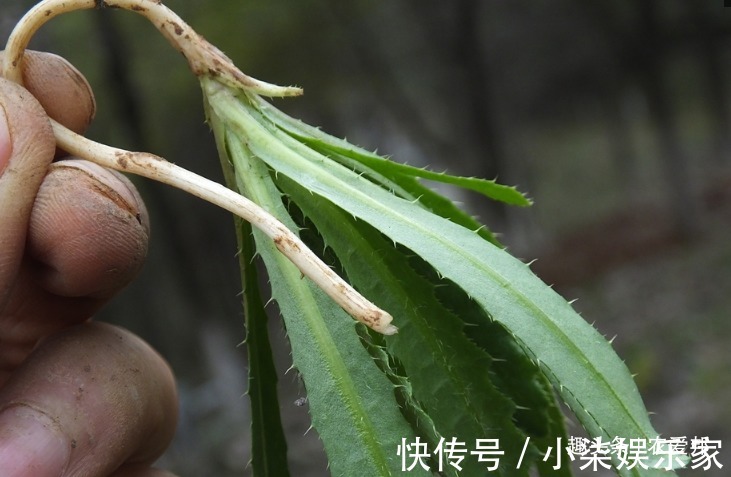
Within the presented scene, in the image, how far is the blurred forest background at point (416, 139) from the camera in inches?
234

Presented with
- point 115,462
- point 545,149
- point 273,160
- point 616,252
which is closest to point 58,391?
point 115,462

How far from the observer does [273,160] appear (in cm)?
130

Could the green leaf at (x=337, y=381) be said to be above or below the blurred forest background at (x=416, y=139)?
below

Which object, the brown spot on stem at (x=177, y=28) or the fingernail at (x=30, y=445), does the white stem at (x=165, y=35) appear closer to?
the brown spot on stem at (x=177, y=28)

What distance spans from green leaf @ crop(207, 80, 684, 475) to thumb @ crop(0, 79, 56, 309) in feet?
1.10

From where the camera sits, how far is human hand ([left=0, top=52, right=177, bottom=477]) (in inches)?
48.2

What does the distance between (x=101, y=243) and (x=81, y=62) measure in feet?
17.4

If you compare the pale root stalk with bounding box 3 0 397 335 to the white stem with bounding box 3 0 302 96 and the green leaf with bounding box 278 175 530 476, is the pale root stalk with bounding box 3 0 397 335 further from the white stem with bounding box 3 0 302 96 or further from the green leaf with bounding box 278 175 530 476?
the green leaf with bounding box 278 175 530 476

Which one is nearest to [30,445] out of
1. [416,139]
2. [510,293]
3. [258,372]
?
[258,372]

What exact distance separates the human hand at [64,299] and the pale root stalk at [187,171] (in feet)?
0.15

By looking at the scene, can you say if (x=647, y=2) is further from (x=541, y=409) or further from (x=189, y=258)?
(x=541, y=409)

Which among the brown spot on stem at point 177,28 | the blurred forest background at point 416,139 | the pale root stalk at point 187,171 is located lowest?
the pale root stalk at point 187,171

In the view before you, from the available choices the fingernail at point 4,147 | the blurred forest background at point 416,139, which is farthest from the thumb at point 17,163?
the blurred forest background at point 416,139

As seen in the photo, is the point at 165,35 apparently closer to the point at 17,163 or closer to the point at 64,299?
the point at 17,163
